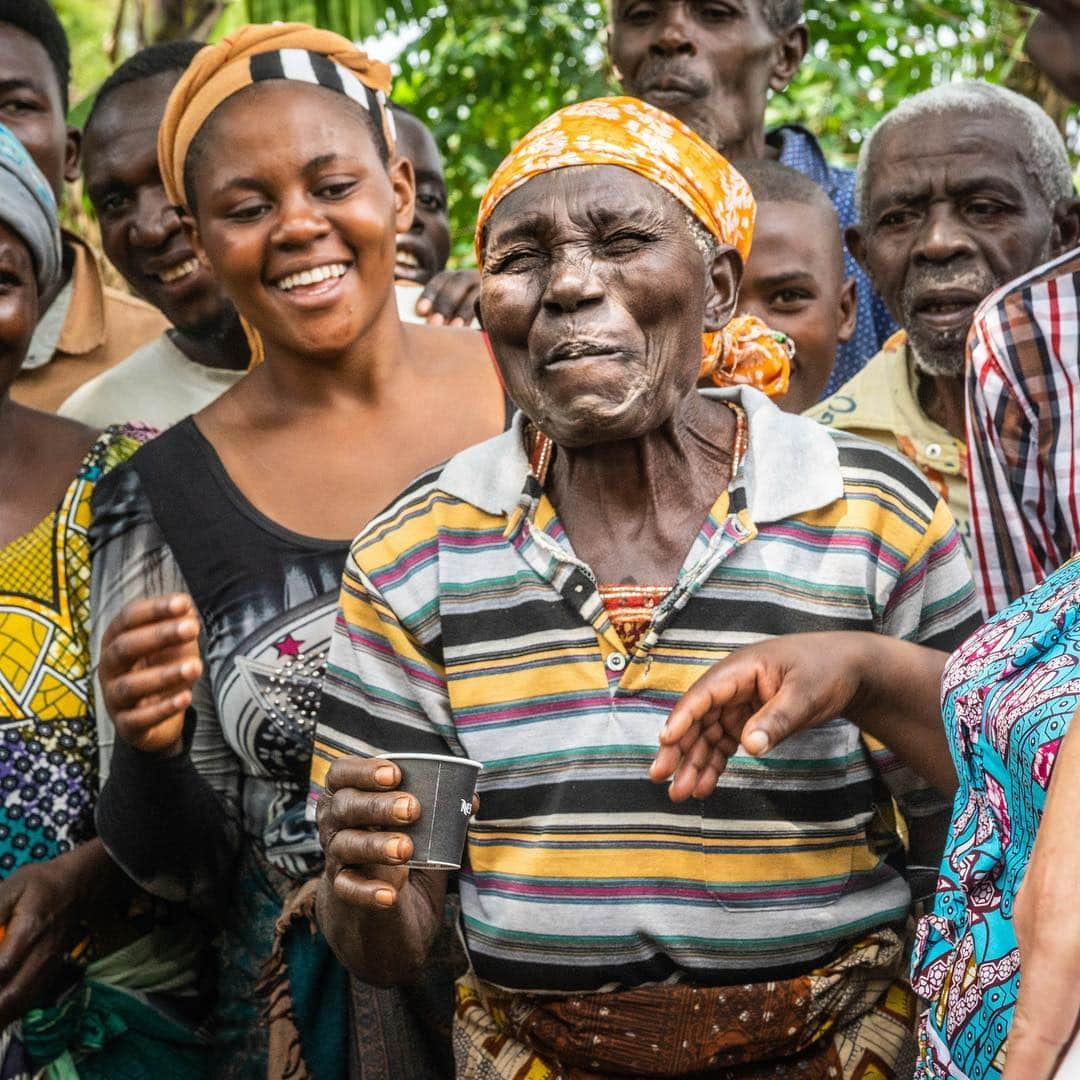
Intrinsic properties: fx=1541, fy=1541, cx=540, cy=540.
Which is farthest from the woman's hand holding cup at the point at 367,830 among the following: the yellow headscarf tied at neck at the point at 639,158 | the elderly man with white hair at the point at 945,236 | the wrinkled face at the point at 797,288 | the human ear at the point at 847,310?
the human ear at the point at 847,310

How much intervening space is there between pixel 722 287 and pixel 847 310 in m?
1.68

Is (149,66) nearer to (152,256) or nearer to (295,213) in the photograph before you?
(152,256)

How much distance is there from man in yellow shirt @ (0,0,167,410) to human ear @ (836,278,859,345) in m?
2.30

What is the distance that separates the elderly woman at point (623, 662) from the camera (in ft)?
7.92

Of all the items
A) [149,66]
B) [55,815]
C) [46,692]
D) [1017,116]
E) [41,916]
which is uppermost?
[149,66]

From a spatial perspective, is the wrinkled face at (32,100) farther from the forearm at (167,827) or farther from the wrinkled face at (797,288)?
the forearm at (167,827)

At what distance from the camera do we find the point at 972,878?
6.84ft

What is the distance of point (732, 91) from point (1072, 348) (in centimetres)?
244

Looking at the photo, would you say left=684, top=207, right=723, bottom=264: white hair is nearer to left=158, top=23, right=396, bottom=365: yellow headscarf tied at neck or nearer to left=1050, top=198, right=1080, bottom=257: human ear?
left=158, top=23, right=396, bottom=365: yellow headscarf tied at neck

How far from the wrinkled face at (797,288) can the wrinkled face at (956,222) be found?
0.66 feet

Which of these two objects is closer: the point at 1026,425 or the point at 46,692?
the point at 1026,425

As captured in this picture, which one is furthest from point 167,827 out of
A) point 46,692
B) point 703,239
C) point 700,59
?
point 700,59

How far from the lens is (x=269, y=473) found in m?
3.29

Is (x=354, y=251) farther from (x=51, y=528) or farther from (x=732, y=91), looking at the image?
(x=732, y=91)
